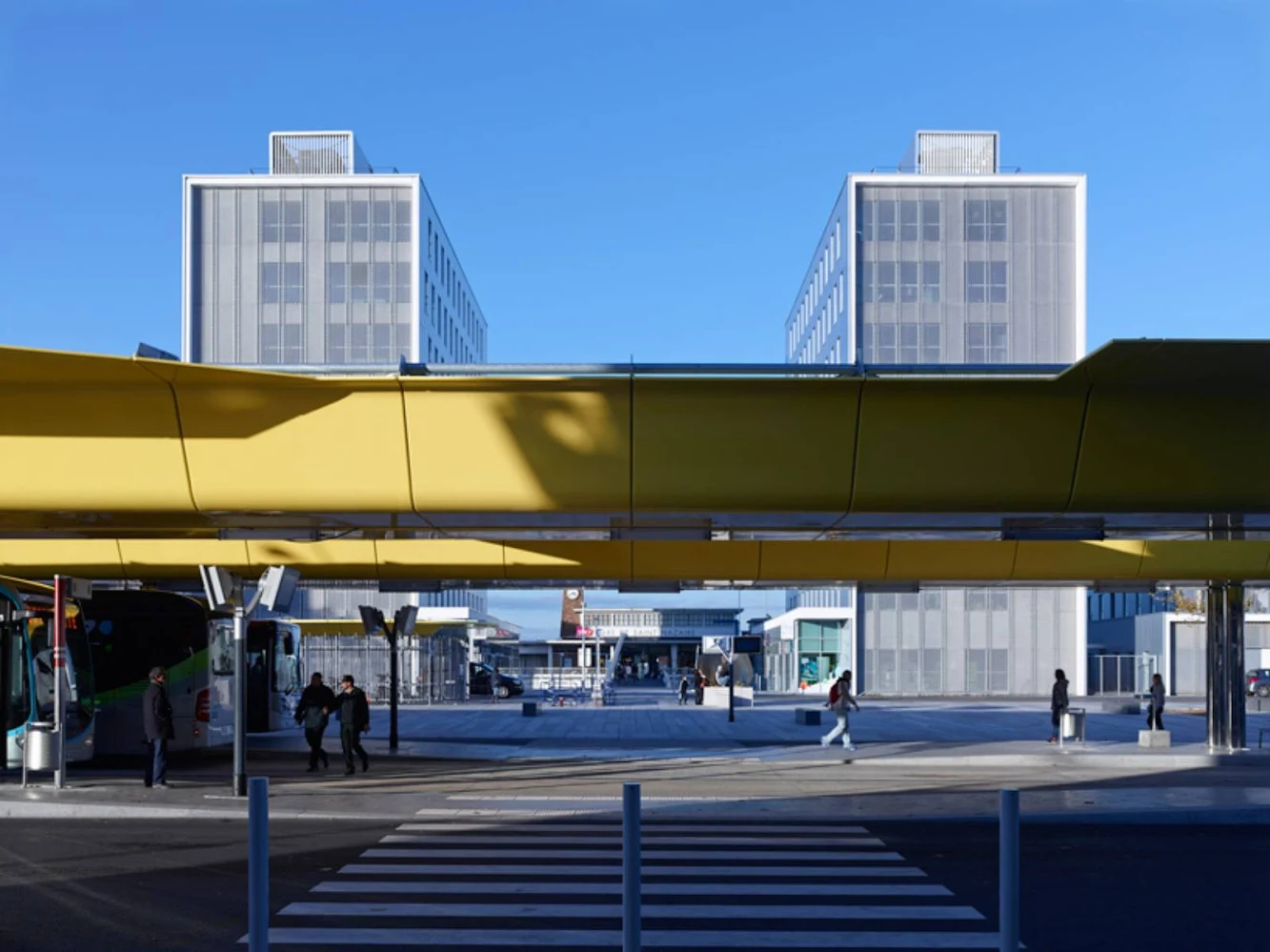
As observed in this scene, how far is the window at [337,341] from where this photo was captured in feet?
268

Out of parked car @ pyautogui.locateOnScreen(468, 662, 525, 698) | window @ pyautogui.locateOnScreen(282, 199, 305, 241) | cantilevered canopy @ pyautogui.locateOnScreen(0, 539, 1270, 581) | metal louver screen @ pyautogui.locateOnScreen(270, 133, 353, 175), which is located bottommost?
parked car @ pyautogui.locateOnScreen(468, 662, 525, 698)

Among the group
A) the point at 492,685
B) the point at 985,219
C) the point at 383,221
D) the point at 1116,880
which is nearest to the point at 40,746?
the point at 1116,880

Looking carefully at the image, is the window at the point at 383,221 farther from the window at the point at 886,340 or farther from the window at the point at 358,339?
the window at the point at 886,340

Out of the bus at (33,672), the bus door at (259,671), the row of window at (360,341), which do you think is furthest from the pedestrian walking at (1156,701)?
the row of window at (360,341)

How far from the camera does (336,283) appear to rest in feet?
267

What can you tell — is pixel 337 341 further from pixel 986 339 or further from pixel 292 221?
pixel 986 339

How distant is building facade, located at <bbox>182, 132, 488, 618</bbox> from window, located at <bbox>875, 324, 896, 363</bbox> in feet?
85.9

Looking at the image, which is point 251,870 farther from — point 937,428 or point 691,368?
point 937,428

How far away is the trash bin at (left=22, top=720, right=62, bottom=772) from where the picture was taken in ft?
72.7

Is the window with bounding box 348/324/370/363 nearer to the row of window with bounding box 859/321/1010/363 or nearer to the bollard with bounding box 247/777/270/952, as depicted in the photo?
the row of window with bounding box 859/321/1010/363

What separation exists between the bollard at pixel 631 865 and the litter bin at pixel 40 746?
1660cm

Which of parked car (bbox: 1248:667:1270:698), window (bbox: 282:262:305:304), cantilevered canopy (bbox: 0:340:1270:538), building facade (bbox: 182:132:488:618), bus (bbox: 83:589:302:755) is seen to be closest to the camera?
cantilevered canopy (bbox: 0:340:1270:538)

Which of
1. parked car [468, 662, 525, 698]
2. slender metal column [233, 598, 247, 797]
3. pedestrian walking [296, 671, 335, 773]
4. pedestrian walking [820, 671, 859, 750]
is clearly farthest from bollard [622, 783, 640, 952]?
parked car [468, 662, 525, 698]

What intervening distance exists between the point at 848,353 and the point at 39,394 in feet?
200
